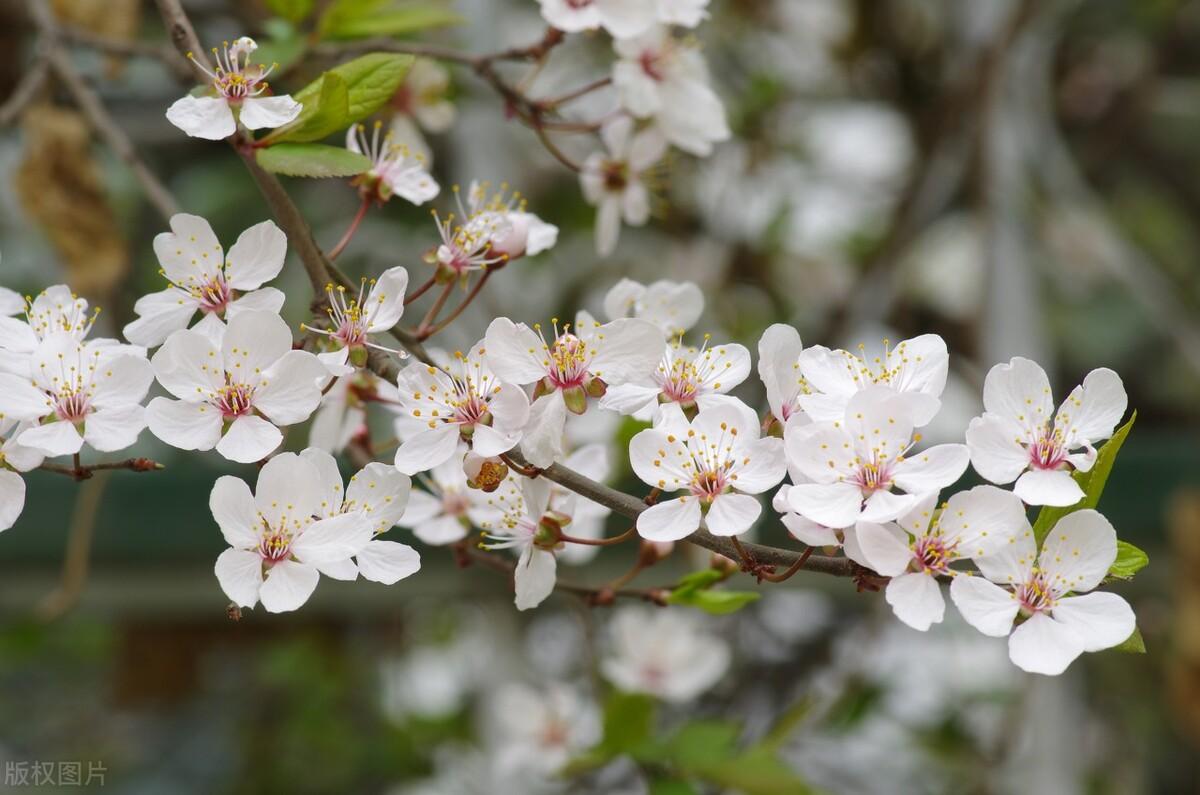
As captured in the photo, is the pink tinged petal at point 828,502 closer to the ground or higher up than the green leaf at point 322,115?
closer to the ground

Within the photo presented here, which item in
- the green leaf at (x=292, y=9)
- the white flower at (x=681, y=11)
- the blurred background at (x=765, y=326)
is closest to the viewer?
the white flower at (x=681, y=11)

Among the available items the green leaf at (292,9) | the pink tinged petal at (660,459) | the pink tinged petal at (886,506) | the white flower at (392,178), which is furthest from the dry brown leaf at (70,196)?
the pink tinged petal at (886,506)

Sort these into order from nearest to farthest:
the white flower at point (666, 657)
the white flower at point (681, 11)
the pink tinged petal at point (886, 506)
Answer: the pink tinged petal at point (886, 506) → the white flower at point (681, 11) → the white flower at point (666, 657)

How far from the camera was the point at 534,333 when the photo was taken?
1.65ft

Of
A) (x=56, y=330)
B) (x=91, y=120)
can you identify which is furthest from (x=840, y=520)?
(x=91, y=120)

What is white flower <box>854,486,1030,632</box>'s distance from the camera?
1.50ft

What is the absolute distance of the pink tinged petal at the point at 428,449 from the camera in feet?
1.64

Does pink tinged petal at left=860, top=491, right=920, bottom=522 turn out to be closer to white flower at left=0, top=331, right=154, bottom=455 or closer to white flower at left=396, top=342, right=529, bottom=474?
white flower at left=396, top=342, right=529, bottom=474

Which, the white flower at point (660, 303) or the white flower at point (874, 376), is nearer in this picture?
the white flower at point (874, 376)

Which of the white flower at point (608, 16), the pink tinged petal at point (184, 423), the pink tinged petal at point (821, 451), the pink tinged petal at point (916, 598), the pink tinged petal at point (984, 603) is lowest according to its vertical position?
the pink tinged petal at point (184, 423)

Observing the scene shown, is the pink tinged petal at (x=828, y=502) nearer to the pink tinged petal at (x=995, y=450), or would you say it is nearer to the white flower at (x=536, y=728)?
the pink tinged petal at (x=995, y=450)

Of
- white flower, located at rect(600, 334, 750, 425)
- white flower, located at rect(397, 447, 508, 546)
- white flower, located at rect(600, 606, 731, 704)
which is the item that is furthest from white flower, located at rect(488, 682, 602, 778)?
white flower, located at rect(600, 334, 750, 425)

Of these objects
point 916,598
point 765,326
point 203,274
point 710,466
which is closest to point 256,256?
point 203,274

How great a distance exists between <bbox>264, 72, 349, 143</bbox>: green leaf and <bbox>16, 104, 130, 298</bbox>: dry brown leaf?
55cm
